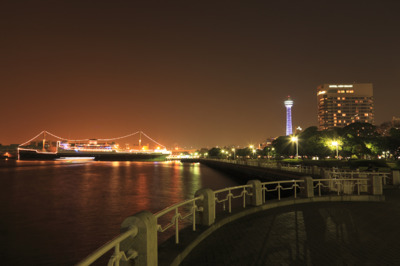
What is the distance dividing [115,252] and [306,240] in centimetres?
627

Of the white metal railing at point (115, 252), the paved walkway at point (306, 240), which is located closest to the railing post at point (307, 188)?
the paved walkway at point (306, 240)

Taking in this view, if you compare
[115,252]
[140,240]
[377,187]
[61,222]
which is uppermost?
[115,252]

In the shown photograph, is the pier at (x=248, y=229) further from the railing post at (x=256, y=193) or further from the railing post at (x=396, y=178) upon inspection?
the railing post at (x=396, y=178)

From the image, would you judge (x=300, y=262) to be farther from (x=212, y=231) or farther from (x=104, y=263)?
(x=104, y=263)

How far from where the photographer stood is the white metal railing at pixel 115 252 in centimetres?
364

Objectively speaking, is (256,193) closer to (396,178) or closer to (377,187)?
(377,187)

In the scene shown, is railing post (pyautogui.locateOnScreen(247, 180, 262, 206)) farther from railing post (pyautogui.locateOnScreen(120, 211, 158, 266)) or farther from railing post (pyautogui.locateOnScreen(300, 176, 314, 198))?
railing post (pyautogui.locateOnScreen(120, 211, 158, 266))

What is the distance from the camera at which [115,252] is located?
14.6 ft

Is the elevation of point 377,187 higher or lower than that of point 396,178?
higher

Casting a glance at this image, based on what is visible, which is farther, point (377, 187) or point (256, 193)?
point (377, 187)

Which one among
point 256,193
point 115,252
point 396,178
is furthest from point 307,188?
point 115,252

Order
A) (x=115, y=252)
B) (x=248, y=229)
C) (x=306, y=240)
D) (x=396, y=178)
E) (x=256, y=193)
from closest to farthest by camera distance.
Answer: (x=115, y=252) → (x=306, y=240) → (x=248, y=229) → (x=256, y=193) → (x=396, y=178)

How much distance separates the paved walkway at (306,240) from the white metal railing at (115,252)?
2.27 metres

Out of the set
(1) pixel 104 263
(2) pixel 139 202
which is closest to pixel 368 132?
(2) pixel 139 202
